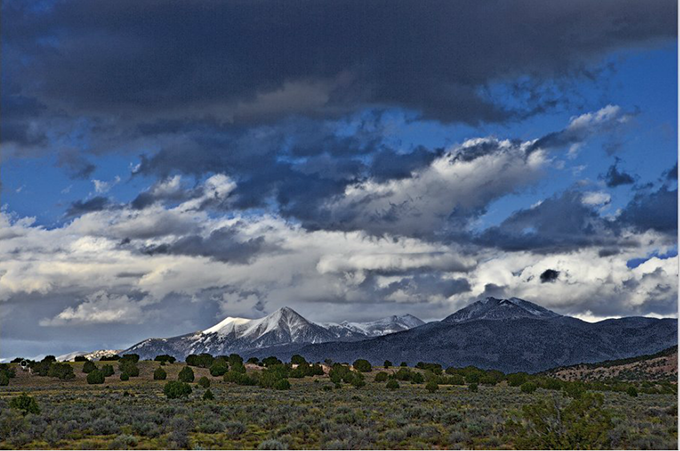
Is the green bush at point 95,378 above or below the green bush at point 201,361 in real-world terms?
below

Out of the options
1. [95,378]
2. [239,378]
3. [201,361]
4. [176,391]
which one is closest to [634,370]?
[201,361]

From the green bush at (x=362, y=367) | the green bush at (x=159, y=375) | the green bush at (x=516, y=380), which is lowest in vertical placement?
the green bush at (x=516, y=380)

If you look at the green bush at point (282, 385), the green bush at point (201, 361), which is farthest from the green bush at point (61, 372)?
the green bush at point (282, 385)

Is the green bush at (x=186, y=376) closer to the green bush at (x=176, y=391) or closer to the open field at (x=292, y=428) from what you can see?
the green bush at (x=176, y=391)

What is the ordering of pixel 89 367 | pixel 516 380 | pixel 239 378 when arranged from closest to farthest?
1. pixel 239 378
2. pixel 516 380
3. pixel 89 367

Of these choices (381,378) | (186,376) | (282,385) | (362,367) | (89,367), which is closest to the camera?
(282,385)

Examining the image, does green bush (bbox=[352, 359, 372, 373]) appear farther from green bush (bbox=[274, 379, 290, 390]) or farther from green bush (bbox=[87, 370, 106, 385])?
green bush (bbox=[87, 370, 106, 385])

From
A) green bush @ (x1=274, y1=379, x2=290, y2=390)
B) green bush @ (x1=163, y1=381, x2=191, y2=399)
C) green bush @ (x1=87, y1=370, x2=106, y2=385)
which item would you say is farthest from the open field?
green bush @ (x1=87, y1=370, x2=106, y2=385)

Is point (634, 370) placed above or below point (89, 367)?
below

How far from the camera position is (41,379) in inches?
3853

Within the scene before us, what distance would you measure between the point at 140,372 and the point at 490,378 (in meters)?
50.6

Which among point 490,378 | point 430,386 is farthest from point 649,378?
point 430,386

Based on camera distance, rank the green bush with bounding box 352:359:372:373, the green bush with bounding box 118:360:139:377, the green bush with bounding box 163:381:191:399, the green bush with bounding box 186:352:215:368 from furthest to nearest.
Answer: the green bush with bounding box 352:359:372:373
the green bush with bounding box 186:352:215:368
the green bush with bounding box 118:360:139:377
the green bush with bounding box 163:381:191:399

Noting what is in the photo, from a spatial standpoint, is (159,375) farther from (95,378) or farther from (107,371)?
(107,371)
